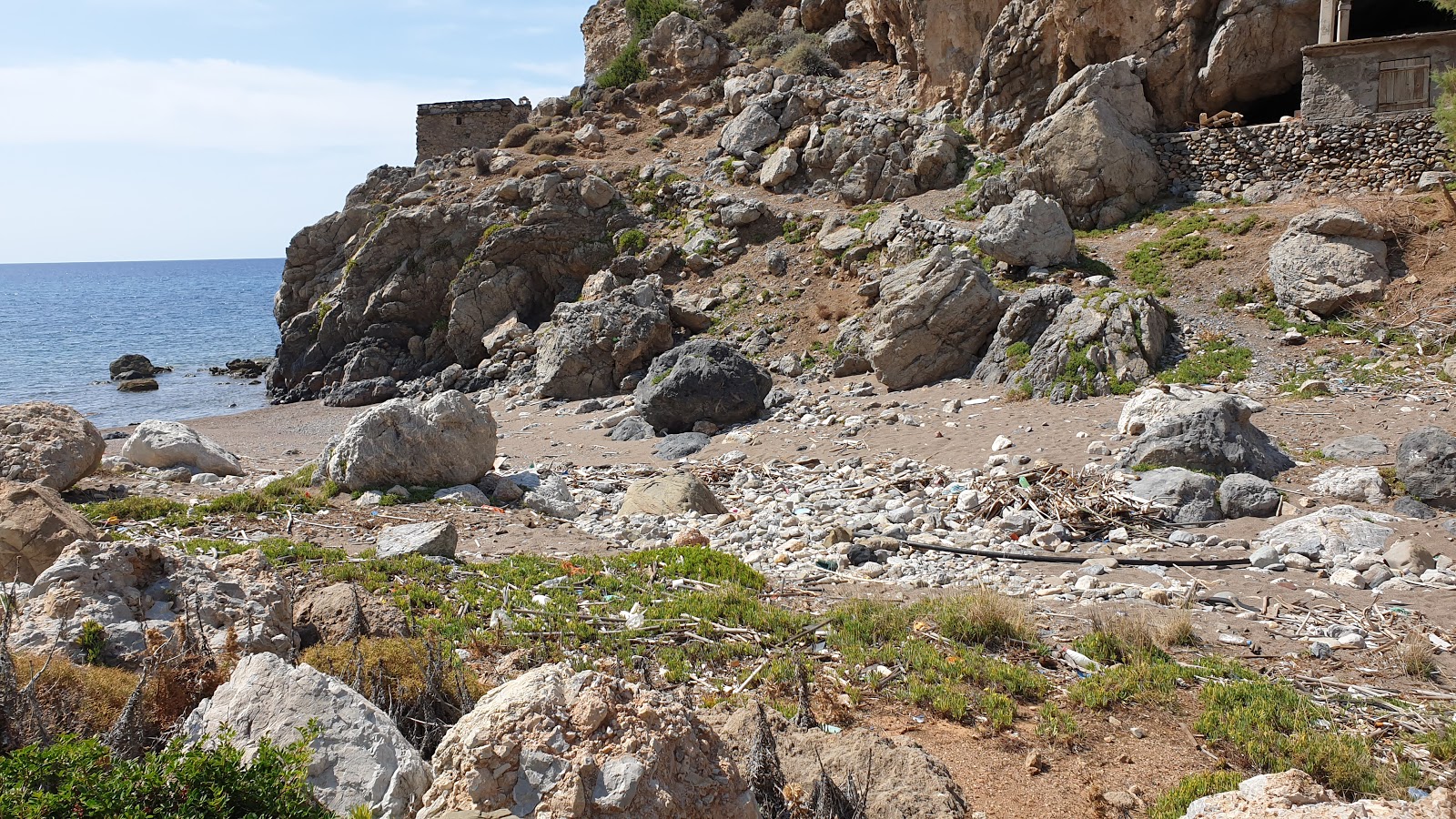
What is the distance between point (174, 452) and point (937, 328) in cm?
1376

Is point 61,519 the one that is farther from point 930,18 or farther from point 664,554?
point 930,18

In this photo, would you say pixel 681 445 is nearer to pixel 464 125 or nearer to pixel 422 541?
pixel 422 541

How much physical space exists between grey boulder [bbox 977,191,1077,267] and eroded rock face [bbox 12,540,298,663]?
56.6ft

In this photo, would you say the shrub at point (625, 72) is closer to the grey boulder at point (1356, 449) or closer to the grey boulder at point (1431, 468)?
the grey boulder at point (1356, 449)

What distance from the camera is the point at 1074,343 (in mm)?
16328

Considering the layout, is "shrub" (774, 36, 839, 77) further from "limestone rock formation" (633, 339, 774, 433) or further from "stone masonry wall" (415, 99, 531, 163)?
"limestone rock formation" (633, 339, 774, 433)

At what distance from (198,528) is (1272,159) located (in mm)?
23321

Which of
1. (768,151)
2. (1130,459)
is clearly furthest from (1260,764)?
(768,151)

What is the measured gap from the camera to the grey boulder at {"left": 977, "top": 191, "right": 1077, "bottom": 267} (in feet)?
66.3

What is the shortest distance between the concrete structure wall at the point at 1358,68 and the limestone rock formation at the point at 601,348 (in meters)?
16.2

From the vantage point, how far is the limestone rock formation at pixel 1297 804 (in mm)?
3561

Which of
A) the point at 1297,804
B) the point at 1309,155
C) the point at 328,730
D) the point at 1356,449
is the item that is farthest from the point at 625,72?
the point at 1297,804

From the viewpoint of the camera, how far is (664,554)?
953 cm

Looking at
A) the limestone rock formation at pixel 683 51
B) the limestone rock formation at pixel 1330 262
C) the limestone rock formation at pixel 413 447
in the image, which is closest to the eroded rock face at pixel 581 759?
the limestone rock formation at pixel 413 447
